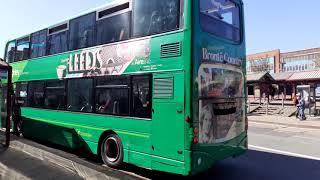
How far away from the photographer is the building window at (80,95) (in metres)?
8.77

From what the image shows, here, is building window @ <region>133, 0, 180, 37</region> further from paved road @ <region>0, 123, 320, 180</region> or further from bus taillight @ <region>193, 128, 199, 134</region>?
paved road @ <region>0, 123, 320, 180</region>

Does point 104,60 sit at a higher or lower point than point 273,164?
higher

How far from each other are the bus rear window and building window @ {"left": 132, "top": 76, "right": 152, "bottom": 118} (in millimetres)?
1669

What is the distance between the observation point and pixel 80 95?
29.9 ft

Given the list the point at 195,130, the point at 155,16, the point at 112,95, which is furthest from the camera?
the point at 112,95

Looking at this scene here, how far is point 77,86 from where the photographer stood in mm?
9234

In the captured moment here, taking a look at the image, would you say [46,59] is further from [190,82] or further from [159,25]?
[190,82]

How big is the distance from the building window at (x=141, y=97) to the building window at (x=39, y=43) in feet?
15.8

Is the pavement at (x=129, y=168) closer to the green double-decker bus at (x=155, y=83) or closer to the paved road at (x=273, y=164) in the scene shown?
the paved road at (x=273, y=164)

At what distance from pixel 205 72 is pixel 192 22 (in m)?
1.00

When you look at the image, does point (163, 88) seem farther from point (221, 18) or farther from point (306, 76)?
point (306, 76)

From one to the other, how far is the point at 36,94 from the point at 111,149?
4.51 metres

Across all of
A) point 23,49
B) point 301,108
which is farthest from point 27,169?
point 301,108

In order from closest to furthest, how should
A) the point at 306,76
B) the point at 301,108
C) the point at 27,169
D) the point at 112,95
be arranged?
the point at 27,169
the point at 112,95
the point at 301,108
the point at 306,76
